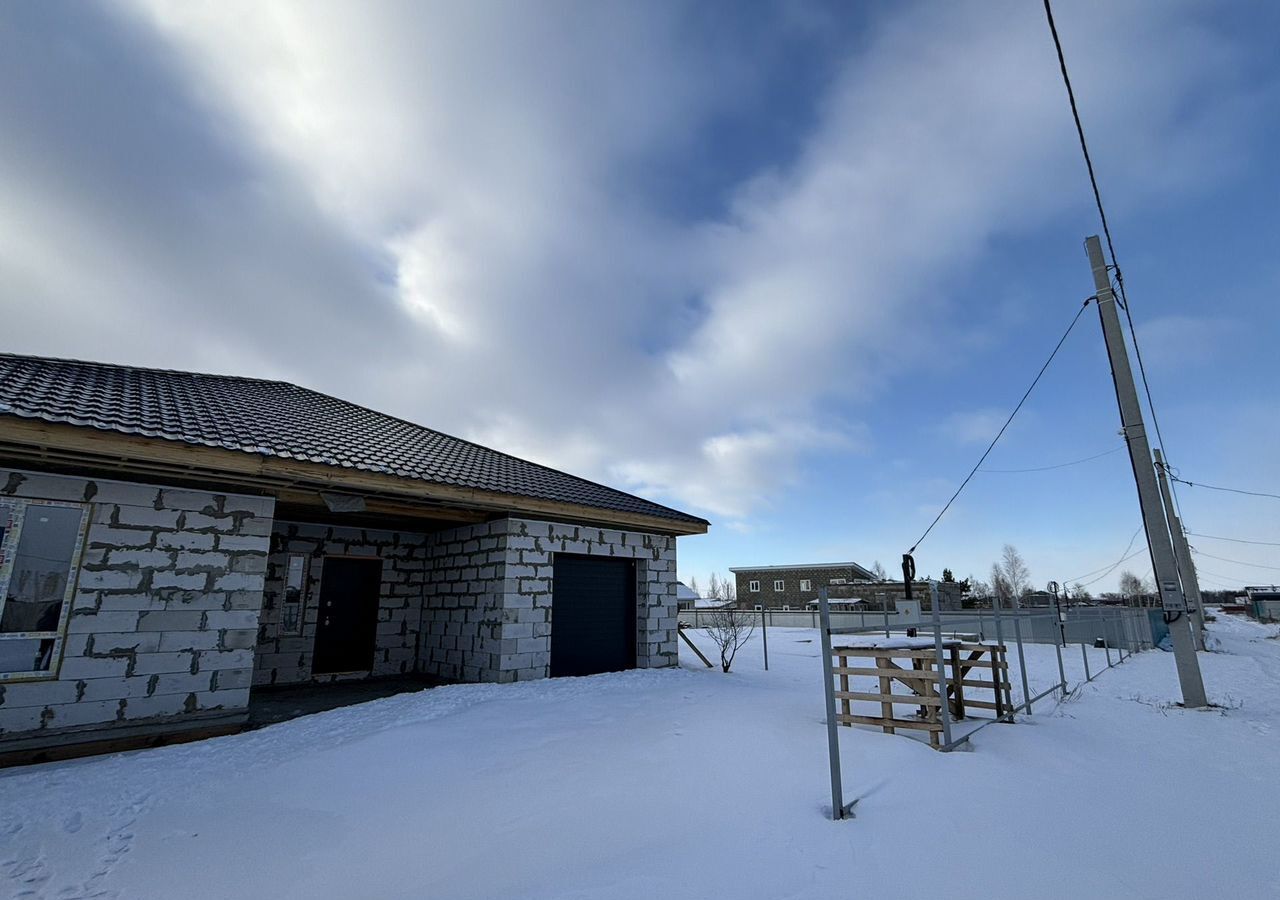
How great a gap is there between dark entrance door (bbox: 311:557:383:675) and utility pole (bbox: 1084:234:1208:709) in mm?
14545

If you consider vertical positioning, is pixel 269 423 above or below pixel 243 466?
above

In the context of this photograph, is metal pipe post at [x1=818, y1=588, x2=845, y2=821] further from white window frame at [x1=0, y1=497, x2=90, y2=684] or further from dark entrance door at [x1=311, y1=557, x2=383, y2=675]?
dark entrance door at [x1=311, y1=557, x2=383, y2=675]

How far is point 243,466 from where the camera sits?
6445mm

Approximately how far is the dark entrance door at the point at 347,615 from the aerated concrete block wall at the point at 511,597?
1.03 metres

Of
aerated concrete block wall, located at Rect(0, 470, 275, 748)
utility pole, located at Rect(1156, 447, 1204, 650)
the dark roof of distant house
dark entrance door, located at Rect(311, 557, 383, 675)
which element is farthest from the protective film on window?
the dark roof of distant house

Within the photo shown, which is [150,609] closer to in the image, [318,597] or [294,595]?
[294,595]

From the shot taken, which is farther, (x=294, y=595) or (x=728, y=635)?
(x=728, y=635)

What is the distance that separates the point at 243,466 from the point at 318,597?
5013mm

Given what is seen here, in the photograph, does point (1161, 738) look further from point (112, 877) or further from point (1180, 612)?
point (112, 877)

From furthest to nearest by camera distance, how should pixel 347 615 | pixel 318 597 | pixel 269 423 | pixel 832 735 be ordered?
pixel 347 615
pixel 318 597
pixel 269 423
pixel 832 735

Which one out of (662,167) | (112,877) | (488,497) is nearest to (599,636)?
(488,497)

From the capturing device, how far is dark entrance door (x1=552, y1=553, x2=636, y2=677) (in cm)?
1055

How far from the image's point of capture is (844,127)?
29.5 ft

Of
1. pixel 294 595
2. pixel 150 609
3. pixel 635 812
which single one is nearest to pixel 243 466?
pixel 150 609
